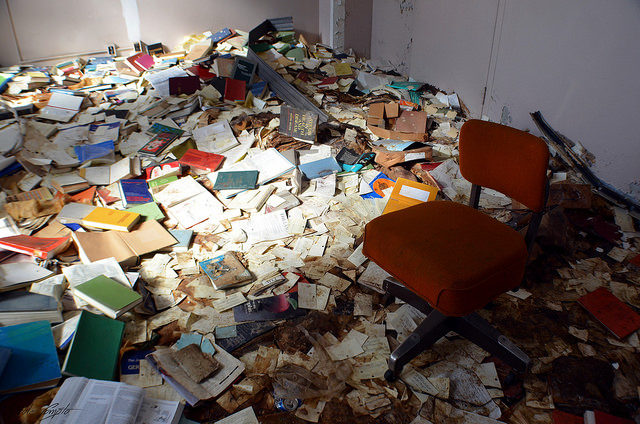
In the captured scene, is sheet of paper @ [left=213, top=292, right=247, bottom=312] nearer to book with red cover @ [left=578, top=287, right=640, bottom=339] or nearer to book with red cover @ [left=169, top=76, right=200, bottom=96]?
book with red cover @ [left=578, top=287, right=640, bottom=339]

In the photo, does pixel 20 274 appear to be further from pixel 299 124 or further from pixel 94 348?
pixel 299 124

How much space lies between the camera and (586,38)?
104 inches

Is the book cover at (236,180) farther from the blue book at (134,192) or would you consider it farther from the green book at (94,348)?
the green book at (94,348)

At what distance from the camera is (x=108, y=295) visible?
1831 millimetres

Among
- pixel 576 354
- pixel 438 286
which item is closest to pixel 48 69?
pixel 438 286

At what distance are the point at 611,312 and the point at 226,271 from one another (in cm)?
187

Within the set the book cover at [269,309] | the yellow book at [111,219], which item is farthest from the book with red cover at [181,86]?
the book cover at [269,309]

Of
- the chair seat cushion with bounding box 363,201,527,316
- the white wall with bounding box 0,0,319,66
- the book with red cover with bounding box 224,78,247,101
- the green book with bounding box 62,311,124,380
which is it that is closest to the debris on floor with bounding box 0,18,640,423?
the green book with bounding box 62,311,124,380

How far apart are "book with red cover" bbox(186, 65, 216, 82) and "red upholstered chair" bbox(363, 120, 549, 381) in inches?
145

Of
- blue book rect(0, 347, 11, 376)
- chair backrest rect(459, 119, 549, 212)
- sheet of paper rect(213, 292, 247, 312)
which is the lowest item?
sheet of paper rect(213, 292, 247, 312)

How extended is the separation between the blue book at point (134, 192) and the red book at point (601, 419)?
261 centimetres

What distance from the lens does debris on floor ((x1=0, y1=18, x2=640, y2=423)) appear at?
153 cm

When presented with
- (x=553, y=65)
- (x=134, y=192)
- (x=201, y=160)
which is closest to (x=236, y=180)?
(x=201, y=160)

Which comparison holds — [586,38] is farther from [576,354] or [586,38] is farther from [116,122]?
[116,122]
